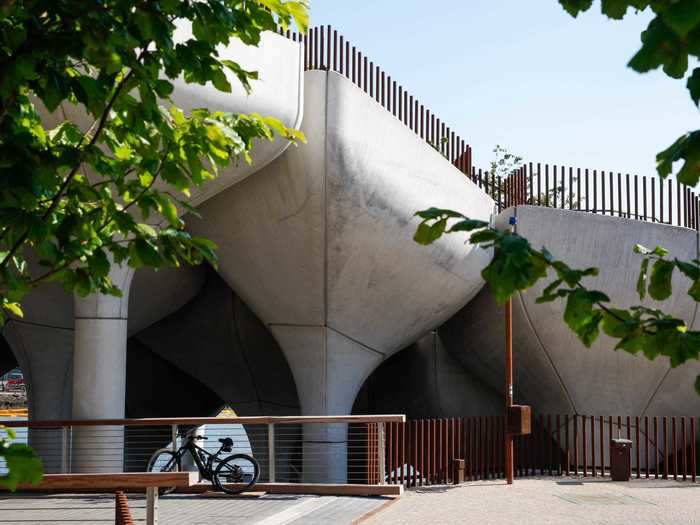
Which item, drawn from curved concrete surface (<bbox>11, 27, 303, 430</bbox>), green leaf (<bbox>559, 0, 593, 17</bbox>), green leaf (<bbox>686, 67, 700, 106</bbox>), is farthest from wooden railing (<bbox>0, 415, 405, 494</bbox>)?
green leaf (<bbox>686, 67, 700, 106</bbox>)

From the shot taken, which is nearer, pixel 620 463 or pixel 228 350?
pixel 620 463

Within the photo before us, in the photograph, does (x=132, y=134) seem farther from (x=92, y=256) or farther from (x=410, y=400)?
(x=410, y=400)

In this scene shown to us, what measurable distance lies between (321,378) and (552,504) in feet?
21.0

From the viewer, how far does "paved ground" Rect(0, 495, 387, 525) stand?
10.7m

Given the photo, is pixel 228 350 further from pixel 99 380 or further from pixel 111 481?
pixel 111 481

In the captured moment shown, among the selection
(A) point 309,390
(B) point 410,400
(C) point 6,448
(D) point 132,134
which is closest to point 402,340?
(A) point 309,390

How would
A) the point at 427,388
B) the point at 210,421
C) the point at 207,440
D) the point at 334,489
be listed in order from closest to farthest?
1. the point at 334,489
2. the point at 210,421
3. the point at 207,440
4. the point at 427,388

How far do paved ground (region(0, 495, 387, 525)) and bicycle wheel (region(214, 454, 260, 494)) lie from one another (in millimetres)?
171

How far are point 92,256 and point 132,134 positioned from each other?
95 centimetres

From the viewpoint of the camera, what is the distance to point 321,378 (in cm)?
1905

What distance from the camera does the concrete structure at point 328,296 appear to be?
1606 centimetres

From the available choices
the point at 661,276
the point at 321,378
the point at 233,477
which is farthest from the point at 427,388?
the point at 661,276

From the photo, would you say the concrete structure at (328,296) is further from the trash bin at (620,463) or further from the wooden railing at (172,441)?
the trash bin at (620,463)

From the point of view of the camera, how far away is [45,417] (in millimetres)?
18594
